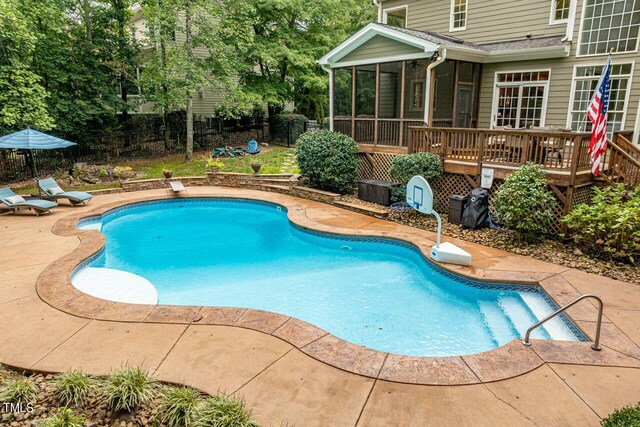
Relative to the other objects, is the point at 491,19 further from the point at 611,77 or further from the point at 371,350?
the point at 371,350

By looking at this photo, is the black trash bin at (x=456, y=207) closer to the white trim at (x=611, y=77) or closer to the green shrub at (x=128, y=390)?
the white trim at (x=611, y=77)

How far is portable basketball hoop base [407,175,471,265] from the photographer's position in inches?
291

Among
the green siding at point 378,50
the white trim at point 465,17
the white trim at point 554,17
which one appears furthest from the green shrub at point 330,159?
the white trim at point 554,17

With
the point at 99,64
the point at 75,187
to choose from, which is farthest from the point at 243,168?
the point at 99,64

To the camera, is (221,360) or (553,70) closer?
(221,360)

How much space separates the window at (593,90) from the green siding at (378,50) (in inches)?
172

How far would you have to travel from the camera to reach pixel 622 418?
9.50ft

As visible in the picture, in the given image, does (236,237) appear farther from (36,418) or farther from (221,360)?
(36,418)

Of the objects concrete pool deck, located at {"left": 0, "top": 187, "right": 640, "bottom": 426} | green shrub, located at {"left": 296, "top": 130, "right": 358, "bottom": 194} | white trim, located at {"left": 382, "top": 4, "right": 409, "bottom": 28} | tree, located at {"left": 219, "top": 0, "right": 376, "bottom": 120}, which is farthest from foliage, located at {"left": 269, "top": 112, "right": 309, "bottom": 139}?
concrete pool deck, located at {"left": 0, "top": 187, "right": 640, "bottom": 426}

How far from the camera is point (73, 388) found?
3713mm

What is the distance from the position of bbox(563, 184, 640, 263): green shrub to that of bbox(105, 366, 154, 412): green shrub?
301 inches

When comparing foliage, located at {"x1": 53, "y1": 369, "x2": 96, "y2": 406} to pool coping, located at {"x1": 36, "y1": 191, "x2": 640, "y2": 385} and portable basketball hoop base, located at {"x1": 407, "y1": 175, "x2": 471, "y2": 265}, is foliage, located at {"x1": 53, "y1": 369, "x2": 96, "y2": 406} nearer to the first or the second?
pool coping, located at {"x1": 36, "y1": 191, "x2": 640, "y2": 385}

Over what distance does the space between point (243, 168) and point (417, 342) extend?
1197 cm

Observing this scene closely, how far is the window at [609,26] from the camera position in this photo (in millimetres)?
9672
